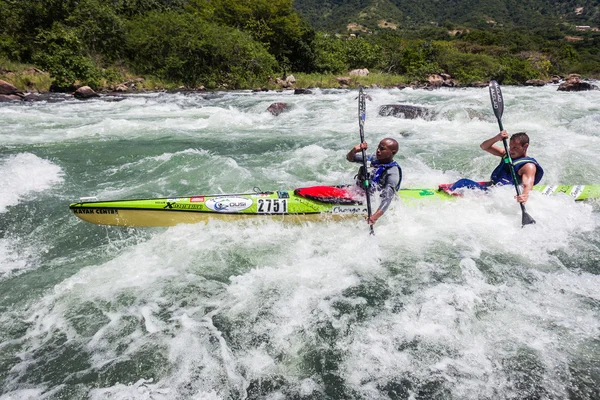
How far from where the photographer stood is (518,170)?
4.89 metres

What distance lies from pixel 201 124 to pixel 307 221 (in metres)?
7.77

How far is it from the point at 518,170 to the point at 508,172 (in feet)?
0.66

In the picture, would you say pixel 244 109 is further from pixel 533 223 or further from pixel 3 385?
pixel 3 385

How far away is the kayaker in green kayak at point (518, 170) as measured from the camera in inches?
184

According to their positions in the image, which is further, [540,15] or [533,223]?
[540,15]

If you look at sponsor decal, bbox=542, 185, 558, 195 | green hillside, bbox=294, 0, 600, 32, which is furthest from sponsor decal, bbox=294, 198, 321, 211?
green hillside, bbox=294, 0, 600, 32

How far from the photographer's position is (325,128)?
1112cm

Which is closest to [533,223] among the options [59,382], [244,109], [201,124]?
[59,382]

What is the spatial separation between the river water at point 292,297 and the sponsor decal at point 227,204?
0.26 m

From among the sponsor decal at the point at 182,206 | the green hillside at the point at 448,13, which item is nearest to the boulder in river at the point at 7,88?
the sponsor decal at the point at 182,206

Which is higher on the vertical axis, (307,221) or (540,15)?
(540,15)

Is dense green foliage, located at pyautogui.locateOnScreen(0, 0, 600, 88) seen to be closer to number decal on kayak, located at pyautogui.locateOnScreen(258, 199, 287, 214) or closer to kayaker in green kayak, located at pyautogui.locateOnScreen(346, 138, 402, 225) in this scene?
number decal on kayak, located at pyautogui.locateOnScreen(258, 199, 287, 214)

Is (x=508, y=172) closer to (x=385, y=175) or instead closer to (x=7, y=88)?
(x=385, y=175)

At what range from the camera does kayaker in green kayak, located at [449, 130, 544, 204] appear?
4.68 metres
